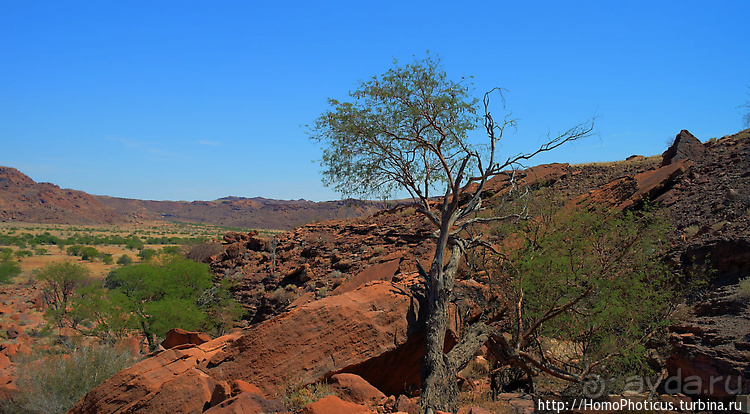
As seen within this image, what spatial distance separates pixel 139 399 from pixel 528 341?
8.51m

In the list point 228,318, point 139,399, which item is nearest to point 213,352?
point 139,399

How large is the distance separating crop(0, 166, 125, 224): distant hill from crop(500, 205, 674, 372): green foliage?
131732 mm

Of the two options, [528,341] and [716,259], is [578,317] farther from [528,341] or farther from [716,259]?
[716,259]

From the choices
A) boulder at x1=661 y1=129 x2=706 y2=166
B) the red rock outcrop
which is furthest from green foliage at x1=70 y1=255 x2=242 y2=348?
boulder at x1=661 y1=129 x2=706 y2=166

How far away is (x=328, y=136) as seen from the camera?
13477 millimetres

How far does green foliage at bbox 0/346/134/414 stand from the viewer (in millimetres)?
9328

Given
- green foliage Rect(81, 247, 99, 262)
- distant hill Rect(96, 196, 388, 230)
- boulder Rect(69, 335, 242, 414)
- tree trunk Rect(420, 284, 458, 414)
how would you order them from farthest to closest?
distant hill Rect(96, 196, 388, 230), green foliage Rect(81, 247, 99, 262), tree trunk Rect(420, 284, 458, 414), boulder Rect(69, 335, 242, 414)

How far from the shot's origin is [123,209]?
16612cm

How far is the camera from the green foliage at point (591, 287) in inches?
397

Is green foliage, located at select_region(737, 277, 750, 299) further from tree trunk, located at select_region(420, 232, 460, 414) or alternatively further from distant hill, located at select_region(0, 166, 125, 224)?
distant hill, located at select_region(0, 166, 125, 224)

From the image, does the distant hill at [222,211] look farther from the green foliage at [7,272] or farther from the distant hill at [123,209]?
the green foliage at [7,272]

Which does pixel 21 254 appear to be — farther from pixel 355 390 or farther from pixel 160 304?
pixel 355 390

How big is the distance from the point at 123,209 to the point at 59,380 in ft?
582

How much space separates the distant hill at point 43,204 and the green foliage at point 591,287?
432ft
